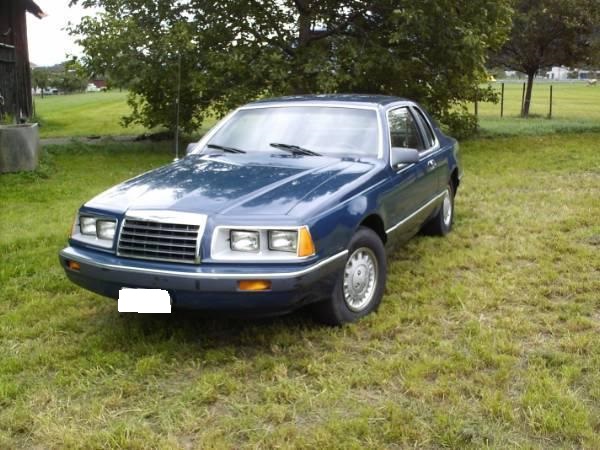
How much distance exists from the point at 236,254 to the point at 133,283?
61cm

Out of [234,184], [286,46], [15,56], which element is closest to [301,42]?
[286,46]

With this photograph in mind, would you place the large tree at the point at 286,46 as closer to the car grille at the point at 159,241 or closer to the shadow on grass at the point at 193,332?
the shadow on grass at the point at 193,332

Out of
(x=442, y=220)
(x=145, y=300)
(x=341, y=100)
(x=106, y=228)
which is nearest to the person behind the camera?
(x=145, y=300)

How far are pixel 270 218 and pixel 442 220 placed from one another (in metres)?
3.17

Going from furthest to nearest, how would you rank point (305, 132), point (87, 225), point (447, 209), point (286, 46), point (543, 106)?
point (543, 106) < point (286, 46) < point (447, 209) < point (305, 132) < point (87, 225)

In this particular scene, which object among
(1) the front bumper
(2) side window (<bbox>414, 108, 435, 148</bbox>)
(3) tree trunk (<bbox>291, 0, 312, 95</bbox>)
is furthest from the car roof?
(3) tree trunk (<bbox>291, 0, 312, 95</bbox>)

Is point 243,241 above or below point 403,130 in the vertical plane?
below

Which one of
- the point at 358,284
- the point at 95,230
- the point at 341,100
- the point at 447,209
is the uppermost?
the point at 341,100

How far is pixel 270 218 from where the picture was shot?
3.71 metres

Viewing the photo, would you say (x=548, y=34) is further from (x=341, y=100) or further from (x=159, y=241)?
(x=159, y=241)

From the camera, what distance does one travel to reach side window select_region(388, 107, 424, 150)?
209 inches

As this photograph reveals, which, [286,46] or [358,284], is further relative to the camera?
[286,46]

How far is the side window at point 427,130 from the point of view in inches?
239

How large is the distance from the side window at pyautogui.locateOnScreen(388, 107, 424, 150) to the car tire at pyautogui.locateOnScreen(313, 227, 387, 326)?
112cm
